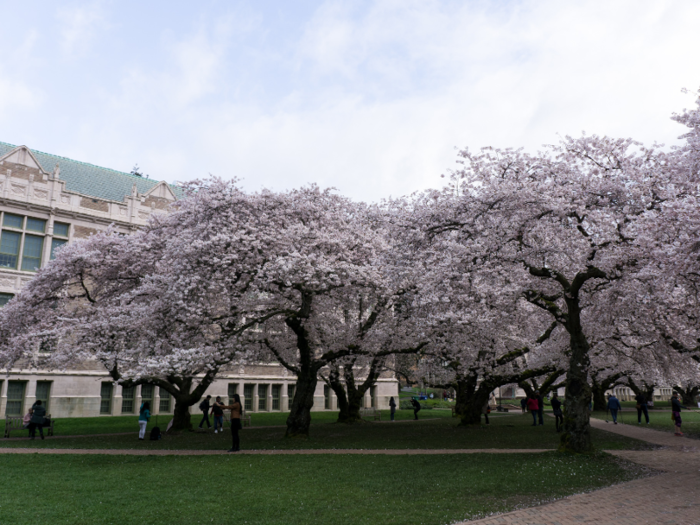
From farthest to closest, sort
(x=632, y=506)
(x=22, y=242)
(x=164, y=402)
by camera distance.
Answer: (x=164, y=402)
(x=22, y=242)
(x=632, y=506)

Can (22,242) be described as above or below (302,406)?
above

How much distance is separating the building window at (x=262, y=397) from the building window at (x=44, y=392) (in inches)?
681

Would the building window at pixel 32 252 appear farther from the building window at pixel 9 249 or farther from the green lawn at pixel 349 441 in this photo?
the green lawn at pixel 349 441

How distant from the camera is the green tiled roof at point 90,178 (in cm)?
4291

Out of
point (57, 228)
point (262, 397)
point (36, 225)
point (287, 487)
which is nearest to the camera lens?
point (287, 487)

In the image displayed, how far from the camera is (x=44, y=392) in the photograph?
37.2 meters

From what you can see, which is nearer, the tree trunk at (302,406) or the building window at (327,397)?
the tree trunk at (302,406)

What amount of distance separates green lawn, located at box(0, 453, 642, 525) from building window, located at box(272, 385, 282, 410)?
3518 cm

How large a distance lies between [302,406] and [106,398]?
24942 mm

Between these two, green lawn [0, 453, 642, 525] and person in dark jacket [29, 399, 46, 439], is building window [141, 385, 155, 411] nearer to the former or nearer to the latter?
person in dark jacket [29, 399, 46, 439]

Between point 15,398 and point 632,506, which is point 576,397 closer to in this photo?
point 632,506

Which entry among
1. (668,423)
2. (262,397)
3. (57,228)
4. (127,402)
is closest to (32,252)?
(57,228)

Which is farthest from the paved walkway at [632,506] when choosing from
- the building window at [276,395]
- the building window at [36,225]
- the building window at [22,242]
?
the building window at [276,395]

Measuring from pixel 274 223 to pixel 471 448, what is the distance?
32.6 feet
